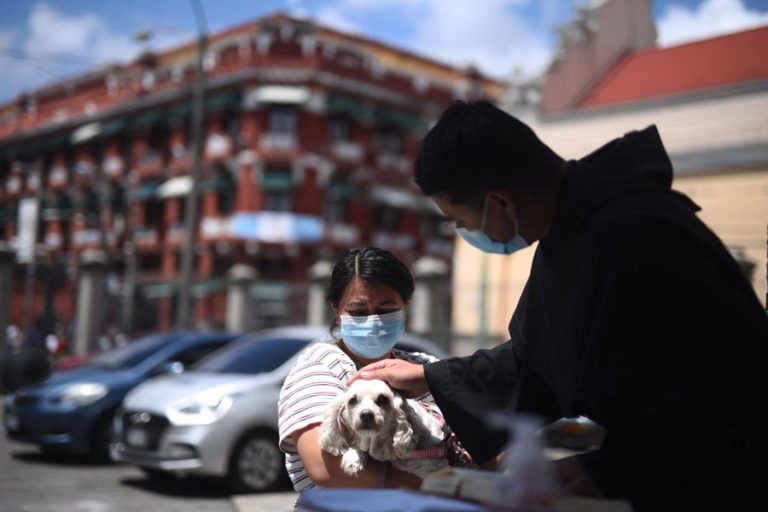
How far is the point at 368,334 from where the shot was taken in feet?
9.30

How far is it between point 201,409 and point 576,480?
24.6 ft

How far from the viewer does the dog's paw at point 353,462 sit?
91.4 inches

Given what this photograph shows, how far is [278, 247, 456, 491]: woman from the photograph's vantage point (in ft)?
7.83

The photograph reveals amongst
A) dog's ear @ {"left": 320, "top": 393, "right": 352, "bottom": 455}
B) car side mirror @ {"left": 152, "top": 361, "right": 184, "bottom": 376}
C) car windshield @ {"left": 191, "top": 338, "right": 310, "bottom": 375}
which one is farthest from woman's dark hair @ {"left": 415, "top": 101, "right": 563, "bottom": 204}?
car side mirror @ {"left": 152, "top": 361, "right": 184, "bottom": 376}

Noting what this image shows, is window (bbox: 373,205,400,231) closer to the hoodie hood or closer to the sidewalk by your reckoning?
the sidewalk

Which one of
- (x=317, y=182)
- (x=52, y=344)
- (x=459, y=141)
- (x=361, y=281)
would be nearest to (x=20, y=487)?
(x=361, y=281)

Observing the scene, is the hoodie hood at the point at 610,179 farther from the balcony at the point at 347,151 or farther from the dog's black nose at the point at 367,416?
the balcony at the point at 347,151

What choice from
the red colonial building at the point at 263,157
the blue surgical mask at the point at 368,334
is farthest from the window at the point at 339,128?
the blue surgical mask at the point at 368,334

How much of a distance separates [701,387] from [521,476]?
0.49 meters

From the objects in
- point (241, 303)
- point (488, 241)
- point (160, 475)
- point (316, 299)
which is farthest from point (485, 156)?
point (241, 303)

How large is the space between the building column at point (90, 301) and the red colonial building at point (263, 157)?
11855 mm

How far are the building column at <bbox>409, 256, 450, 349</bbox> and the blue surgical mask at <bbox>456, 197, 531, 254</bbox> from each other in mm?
15378

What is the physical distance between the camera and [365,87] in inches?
1569

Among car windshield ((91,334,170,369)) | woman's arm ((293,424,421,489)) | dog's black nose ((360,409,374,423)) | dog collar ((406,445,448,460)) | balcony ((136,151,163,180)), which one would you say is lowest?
car windshield ((91,334,170,369))
